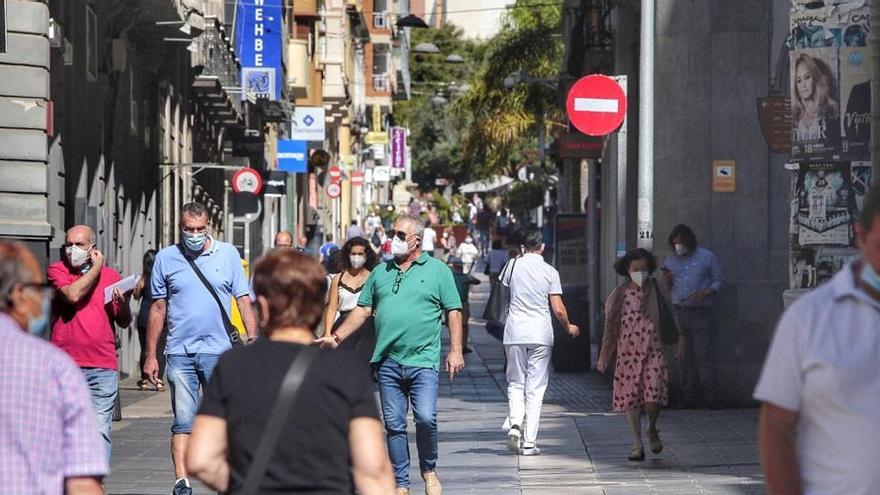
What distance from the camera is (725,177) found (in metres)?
20.1

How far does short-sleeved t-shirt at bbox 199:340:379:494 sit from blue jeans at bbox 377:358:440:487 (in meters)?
6.30

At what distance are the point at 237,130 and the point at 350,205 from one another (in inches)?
1607

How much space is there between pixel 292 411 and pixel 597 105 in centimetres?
1533

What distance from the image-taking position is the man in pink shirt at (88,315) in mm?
11656

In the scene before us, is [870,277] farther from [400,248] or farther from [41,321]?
[400,248]

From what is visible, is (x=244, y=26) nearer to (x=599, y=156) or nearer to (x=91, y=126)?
(x=599, y=156)

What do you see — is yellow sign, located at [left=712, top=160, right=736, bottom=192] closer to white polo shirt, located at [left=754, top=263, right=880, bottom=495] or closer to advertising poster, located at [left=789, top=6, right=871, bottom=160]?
advertising poster, located at [left=789, top=6, right=871, bottom=160]

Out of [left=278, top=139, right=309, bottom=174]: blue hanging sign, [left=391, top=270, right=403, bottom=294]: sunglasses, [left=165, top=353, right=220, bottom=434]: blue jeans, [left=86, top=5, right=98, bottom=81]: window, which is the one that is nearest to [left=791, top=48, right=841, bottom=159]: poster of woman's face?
[left=391, top=270, right=403, bottom=294]: sunglasses

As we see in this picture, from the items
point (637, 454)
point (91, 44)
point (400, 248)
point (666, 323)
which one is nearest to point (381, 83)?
point (91, 44)

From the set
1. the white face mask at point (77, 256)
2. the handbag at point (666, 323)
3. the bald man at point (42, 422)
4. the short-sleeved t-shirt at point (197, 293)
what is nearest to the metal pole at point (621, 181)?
the handbag at point (666, 323)

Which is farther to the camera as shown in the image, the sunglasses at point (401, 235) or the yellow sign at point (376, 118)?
the yellow sign at point (376, 118)

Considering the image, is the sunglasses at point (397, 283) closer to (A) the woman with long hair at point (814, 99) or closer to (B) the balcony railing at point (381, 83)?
(A) the woman with long hair at point (814, 99)

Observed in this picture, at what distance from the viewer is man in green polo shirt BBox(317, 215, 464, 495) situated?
39.4 feet

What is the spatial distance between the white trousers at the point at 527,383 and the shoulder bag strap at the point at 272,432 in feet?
33.3
